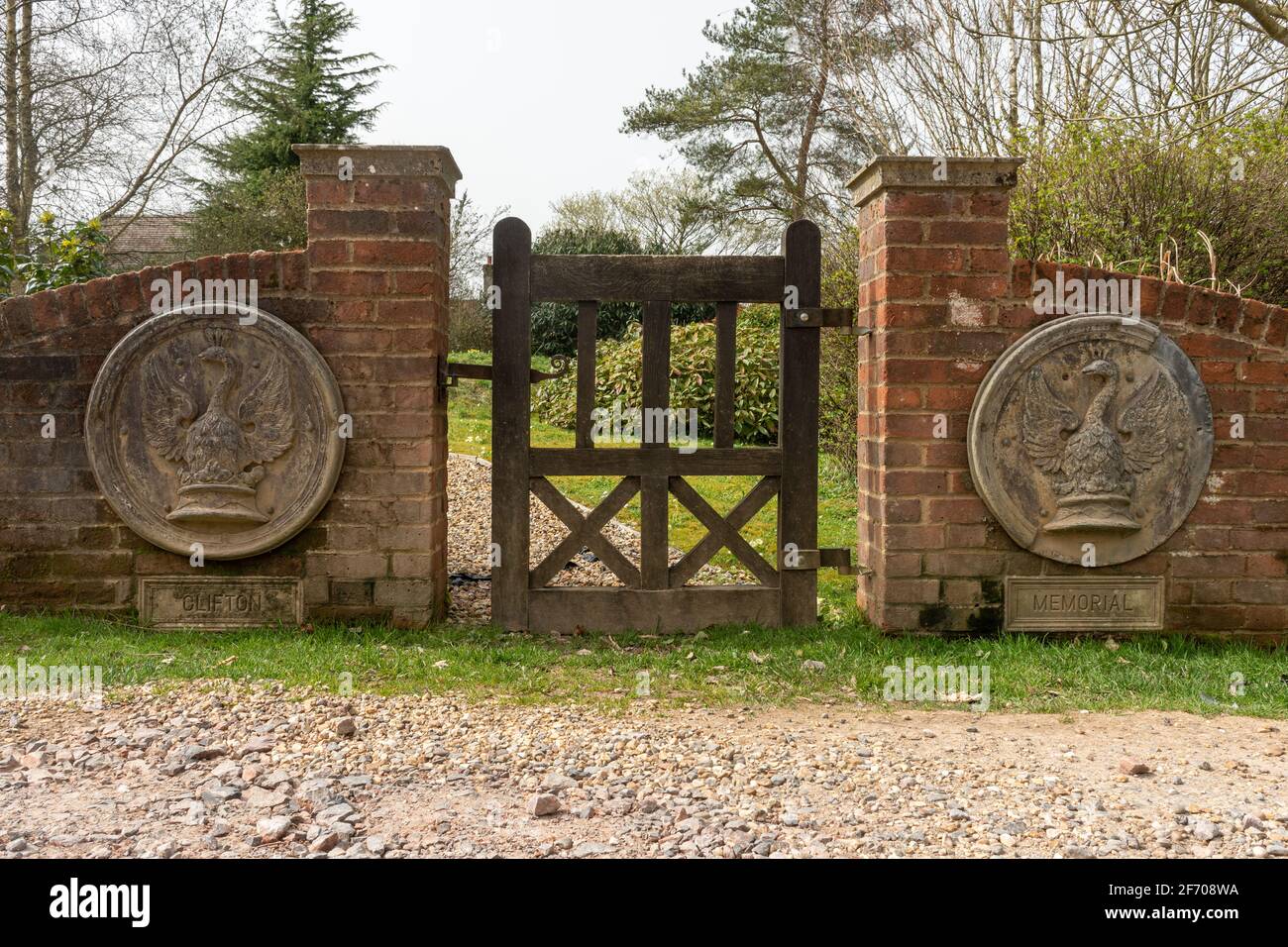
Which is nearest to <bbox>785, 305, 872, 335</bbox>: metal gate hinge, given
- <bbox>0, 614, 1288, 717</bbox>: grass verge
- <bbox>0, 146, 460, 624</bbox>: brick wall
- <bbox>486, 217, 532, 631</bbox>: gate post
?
<bbox>486, 217, 532, 631</bbox>: gate post

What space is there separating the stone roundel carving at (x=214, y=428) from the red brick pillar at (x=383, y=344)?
17 centimetres

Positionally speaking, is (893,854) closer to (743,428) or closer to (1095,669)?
(1095,669)

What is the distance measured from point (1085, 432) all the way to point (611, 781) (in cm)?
303

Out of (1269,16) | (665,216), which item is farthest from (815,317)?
(665,216)

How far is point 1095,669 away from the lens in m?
4.59

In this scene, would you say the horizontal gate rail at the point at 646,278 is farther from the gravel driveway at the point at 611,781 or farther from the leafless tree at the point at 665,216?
the leafless tree at the point at 665,216

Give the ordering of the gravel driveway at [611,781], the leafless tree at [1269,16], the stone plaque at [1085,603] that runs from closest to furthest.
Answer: the gravel driveway at [611,781], the stone plaque at [1085,603], the leafless tree at [1269,16]

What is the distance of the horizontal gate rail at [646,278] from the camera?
5.14 metres

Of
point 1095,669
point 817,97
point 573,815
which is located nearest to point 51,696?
point 573,815

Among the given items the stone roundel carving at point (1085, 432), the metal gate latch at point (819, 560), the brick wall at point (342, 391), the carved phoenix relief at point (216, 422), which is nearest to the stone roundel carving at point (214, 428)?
the carved phoenix relief at point (216, 422)

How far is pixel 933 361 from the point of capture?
16.3 ft

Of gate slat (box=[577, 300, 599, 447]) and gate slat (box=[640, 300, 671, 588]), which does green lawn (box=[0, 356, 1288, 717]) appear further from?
gate slat (box=[577, 300, 599, 447])

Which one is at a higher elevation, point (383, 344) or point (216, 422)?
point (383, 344)

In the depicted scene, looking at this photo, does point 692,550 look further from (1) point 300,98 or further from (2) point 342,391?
(1) point 300,98
